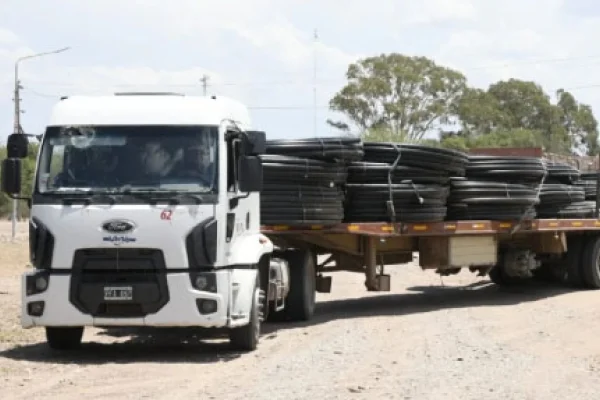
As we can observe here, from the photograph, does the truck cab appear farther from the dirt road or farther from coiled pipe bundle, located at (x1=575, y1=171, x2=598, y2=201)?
coiled pipe bundle, located at (x1=575, y1=171, x2=598, y2=201)

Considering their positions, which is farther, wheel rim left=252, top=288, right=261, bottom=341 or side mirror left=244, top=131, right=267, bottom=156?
wheel rim left=252, top=288, right=261, bottom=341

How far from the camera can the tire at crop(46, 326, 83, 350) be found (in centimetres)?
1175

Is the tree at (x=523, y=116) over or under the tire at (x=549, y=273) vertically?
over

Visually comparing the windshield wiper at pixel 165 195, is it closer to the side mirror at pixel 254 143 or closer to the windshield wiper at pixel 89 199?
the windshield wiper at pixel 89 199

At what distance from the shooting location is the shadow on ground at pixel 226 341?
1157 centimetres

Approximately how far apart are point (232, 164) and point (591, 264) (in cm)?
1020

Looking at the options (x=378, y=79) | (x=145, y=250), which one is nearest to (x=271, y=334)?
(x=145, y=250)

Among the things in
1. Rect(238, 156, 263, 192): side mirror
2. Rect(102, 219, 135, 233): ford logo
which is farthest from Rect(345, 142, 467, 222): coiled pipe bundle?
Rect(102, 219, 135, 233): ford logo

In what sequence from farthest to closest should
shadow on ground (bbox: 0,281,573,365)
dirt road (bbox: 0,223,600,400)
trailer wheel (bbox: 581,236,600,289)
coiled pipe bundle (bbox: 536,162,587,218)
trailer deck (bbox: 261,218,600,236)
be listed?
trailer wheel (bbox: 581,236,600,289) < coiled pipe bundle (bbox: 536,162,587,218) < trailer deck (bbox: 261,218,600,236) < shadow on ground (bbox: 0,281,573,365) < dirt road (bbox: 0,223,600,400)

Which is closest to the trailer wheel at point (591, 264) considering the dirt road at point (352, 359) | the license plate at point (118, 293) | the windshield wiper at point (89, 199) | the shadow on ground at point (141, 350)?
the dirt road at point (352, 359)

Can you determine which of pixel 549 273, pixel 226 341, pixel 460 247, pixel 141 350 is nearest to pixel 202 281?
pixel 141 350

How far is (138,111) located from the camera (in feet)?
37.4

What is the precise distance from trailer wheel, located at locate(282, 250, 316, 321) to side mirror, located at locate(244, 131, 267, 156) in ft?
10.4

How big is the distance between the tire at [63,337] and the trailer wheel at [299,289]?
3624 mm
